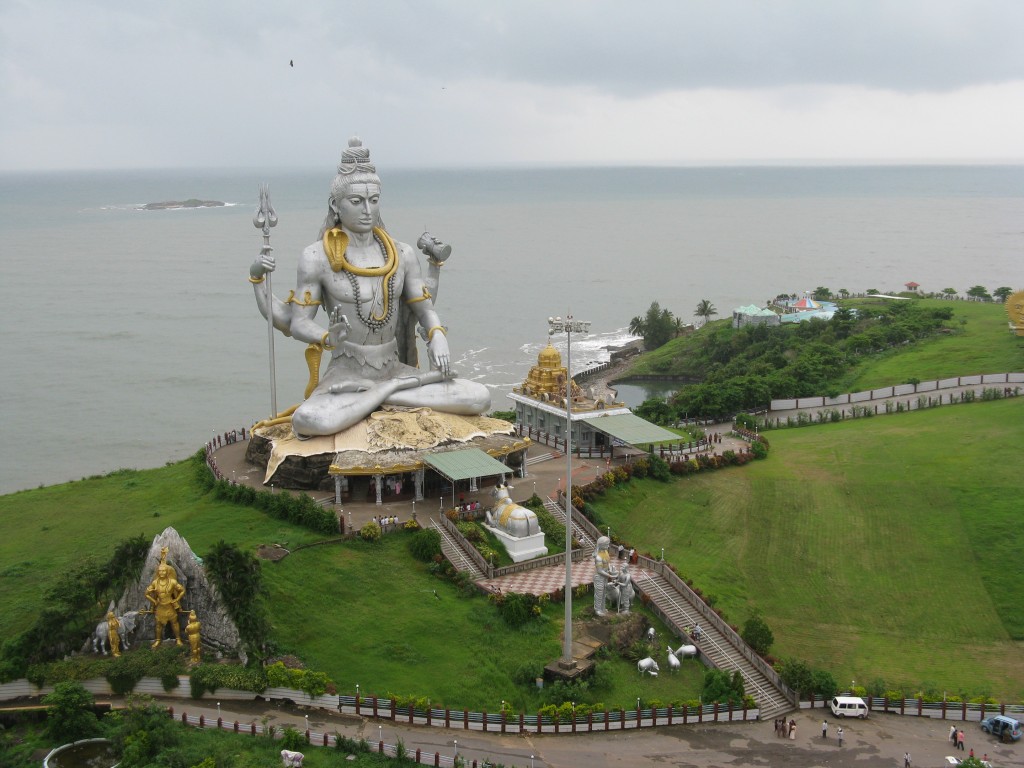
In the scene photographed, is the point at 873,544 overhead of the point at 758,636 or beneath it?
beneath

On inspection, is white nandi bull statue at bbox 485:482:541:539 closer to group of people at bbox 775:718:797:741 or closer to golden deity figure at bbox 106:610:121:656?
group of people at bbox 775:718:797:741

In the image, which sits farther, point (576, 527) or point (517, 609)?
point (576, 527)

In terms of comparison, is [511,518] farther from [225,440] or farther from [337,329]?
[225,440]

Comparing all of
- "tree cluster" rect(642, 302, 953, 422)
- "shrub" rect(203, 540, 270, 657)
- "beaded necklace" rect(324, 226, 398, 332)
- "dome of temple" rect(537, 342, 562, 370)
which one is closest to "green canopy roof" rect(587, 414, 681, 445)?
"dome of temple" rect(537, 342, 562, 370)

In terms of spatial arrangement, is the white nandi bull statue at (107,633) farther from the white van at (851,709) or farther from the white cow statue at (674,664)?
the white van at (851,709)

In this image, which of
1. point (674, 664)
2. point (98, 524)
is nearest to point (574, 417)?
point (674, 664)

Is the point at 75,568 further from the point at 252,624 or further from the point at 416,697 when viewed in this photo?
the point at 416,697

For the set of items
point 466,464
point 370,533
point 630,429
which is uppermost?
point 466,464

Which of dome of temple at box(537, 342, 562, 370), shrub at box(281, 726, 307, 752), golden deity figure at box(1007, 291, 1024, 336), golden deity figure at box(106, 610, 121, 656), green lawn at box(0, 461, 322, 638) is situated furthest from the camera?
golden deity figure at box(1007, 291, 1024, 336)
